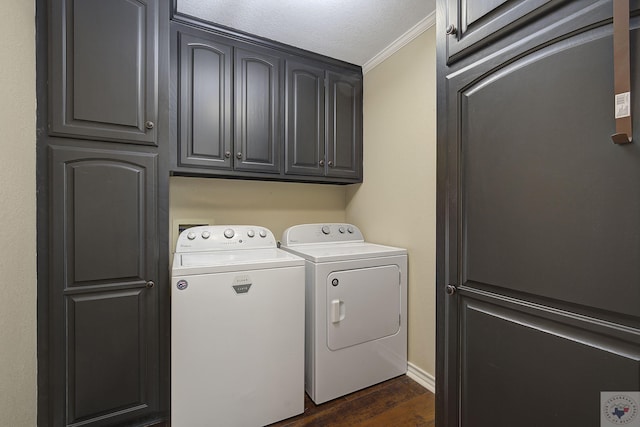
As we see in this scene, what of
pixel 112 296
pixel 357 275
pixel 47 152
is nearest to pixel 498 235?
pixel 357 275

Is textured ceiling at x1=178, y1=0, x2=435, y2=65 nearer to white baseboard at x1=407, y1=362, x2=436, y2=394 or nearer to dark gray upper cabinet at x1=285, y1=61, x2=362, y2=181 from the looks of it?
dark gray upper cabinet at x1=285, y1=61, x2=362, y2=181

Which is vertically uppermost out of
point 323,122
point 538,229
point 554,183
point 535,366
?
point 323,122

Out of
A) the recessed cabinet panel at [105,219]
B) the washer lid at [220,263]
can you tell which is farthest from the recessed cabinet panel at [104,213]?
the washer lid at [220,263]

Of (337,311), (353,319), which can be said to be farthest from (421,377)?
(337,311)

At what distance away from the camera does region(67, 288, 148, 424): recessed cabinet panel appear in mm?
1304

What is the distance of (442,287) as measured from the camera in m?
1.07

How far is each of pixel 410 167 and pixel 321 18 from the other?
1.14m

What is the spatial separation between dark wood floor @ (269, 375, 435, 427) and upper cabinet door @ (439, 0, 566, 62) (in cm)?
178

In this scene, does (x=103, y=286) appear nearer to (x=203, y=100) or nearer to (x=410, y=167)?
(x=203, y=100)

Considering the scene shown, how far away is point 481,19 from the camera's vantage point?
35.7 inches

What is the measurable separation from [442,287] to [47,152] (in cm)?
179

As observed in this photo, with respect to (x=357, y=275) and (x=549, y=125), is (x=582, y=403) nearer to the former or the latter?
(x=549, y=125)

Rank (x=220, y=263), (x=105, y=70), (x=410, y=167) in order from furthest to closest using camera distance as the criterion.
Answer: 1. (x=410, y=167)
2. (x=220, y=263)
3. (x=105, y=70)

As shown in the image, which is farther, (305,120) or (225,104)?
(305,120)
